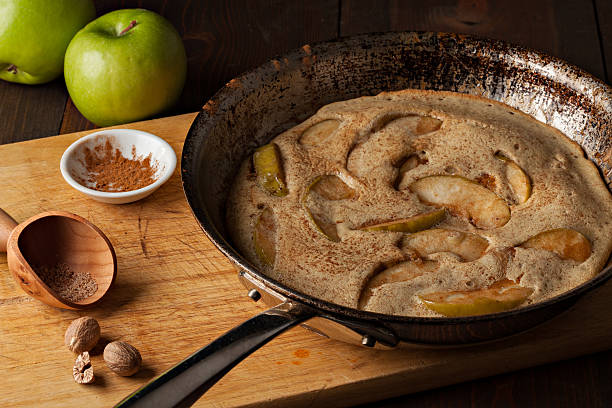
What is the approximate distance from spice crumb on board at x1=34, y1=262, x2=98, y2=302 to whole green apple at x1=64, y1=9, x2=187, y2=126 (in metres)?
0.63

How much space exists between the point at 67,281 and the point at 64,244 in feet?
0.30

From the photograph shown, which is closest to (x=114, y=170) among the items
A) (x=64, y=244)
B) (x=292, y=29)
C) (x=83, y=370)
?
(x=64, y=244)

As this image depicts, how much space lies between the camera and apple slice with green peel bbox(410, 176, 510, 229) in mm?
1557

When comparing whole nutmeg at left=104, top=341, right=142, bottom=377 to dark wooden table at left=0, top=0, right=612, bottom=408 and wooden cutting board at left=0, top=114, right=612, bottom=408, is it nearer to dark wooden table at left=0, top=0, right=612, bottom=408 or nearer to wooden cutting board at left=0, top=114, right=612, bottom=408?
wooden cutting board at left=0, top=114, right=612, bottom=408

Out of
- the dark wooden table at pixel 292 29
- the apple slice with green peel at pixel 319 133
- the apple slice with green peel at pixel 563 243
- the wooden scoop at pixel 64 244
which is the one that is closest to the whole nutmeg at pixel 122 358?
the wooden scoop at pixel 64 244

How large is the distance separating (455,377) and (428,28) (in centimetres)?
152

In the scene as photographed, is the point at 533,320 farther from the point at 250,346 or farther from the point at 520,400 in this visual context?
the point at 250,346

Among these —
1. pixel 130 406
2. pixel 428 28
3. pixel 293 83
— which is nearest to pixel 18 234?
pixel 130 406

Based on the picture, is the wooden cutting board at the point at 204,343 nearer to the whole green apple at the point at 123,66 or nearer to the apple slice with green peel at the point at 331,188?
the apple slice with green peel at the point at 331,188

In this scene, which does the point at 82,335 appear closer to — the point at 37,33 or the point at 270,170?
the point at 270,170

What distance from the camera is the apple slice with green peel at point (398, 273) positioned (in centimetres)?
143

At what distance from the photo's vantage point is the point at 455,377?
4.83 ft

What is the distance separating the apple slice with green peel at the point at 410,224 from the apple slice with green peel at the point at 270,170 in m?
0.25

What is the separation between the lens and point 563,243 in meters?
1.49
